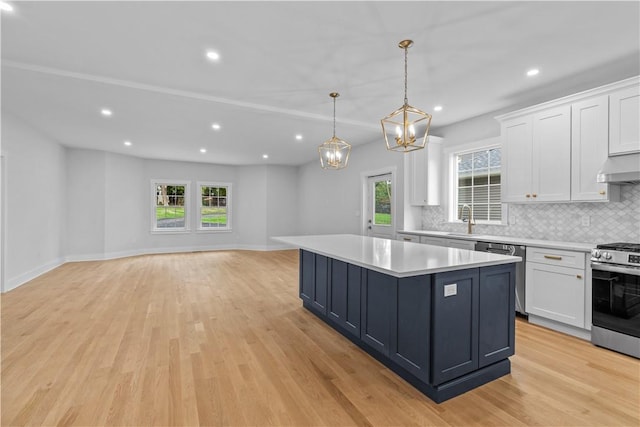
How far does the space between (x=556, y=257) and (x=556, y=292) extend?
1.21 feet

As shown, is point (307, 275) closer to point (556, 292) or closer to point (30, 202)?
point (556, 292)

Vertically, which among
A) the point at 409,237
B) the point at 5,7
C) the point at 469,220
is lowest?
the point at 409,237

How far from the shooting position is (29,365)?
245cm

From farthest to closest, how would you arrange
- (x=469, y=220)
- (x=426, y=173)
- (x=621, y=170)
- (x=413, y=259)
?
1. (x=426, y=173)
2. (x=469, y=220)
3. (x=621, y=170)
4. (x=413, y=259)

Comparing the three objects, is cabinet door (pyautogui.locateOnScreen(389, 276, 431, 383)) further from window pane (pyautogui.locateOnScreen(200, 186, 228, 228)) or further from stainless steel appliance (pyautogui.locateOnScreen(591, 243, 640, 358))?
window pane (pyautogui.locateOnScreen(200, 186, 228, 228))

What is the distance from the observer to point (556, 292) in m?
3.15

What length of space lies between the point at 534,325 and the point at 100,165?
905 centimetres

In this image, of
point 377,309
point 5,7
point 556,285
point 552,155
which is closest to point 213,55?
point 5,7

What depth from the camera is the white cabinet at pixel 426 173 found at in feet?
16.9

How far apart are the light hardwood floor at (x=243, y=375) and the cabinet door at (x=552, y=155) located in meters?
1.58

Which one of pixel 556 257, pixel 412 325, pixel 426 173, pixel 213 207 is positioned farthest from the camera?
pixel 213 207

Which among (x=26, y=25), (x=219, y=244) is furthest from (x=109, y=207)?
(x=26, y=25)

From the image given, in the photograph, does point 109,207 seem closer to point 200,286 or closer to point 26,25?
point 200,286

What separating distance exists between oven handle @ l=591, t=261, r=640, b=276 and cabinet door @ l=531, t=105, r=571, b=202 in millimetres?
848
